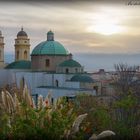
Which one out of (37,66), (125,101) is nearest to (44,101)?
(125,101)

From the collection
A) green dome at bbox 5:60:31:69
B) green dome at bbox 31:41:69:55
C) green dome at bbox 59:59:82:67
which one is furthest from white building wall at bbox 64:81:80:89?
green dome at bbox 5:60:31:69

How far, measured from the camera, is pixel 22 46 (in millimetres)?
10781

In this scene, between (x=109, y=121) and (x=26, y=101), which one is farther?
(x=109, y=121)

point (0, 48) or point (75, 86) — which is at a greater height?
point (0, 48)

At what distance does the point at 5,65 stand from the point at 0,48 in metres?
1.67

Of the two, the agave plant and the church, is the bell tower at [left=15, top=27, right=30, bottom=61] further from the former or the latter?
the agave plant

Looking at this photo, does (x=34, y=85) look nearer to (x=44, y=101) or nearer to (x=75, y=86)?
(x=75, y=86)

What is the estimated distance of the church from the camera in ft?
30.8

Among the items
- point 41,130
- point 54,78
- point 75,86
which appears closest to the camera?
point 41,130

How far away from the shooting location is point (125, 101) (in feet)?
5.53

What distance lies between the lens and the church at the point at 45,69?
940cm

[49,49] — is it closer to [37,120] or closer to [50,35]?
[50,35]

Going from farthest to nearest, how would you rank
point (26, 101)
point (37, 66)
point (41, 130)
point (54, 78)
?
point (37, 66), point (54, 78), point (26, 101), point (41, 130)

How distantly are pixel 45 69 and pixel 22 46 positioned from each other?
94cm
